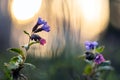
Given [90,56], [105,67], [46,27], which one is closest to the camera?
[46,27]

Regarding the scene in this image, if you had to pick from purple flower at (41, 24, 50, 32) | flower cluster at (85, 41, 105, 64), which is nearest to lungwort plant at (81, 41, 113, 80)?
flower cluster at (85, 41, 105, 64)

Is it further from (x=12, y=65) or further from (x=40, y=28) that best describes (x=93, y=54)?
(x=12, y=65)

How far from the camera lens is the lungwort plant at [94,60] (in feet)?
7.73

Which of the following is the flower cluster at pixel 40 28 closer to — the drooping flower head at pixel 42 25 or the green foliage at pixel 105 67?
the drooping flower head at pixel 42 25

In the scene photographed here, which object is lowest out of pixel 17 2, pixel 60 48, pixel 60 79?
pixel 60 79

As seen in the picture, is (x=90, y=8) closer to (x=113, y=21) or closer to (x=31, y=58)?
(x=31, y=58)

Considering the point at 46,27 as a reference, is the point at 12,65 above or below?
below

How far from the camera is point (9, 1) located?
15.8ft

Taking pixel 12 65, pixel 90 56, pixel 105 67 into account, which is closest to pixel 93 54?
pixel 90 56

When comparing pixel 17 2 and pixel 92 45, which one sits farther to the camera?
pixel 17 2

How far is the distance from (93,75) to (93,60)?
158 mm

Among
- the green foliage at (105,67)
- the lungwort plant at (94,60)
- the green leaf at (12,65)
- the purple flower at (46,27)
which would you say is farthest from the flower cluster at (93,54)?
the green leaf at (12,65)

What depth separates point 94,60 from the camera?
238 cm

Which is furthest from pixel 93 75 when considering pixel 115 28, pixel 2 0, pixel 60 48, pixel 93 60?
pixel 115 28
